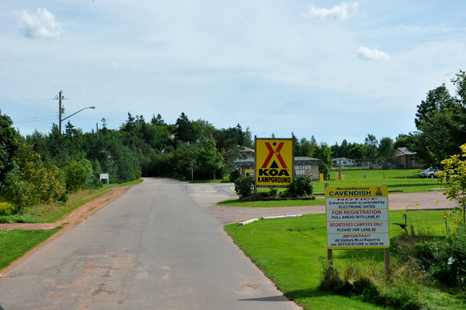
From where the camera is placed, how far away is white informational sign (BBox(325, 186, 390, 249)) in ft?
22.9

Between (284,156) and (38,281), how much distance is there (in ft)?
65.5

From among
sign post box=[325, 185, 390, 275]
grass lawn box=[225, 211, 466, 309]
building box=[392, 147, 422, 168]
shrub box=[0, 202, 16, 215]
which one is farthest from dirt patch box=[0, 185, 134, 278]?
building box=[392, 147, 422, 168]

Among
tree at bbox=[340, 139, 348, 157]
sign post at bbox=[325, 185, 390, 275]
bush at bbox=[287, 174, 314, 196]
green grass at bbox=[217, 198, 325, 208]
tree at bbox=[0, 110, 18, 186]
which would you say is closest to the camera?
sign post at bbox=[325, 185, 390, 275]

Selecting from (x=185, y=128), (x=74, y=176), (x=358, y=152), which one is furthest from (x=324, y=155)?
(x=185, y=128)

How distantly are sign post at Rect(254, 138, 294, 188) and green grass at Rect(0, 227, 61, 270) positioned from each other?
14.4 m

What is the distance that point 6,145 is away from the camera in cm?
1800

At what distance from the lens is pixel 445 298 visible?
6.21m

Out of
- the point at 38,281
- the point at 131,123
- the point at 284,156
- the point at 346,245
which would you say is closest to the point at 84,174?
the point at 284,156

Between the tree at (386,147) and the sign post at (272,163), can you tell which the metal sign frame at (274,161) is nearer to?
the sign post at (272,163)

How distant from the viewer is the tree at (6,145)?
17391 millimetres

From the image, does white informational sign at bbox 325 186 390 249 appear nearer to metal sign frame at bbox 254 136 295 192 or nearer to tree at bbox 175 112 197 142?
metal sign frame at bbox 254 136 295 192

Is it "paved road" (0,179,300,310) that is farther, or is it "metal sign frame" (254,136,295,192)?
"metal sign frame" (254,136,295,192)

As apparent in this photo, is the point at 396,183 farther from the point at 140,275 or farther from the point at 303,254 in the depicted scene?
the point at 140,275

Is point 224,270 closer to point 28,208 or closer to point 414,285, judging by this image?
point 414,285
